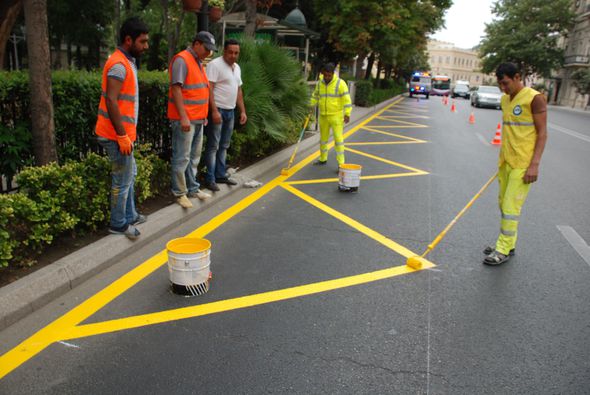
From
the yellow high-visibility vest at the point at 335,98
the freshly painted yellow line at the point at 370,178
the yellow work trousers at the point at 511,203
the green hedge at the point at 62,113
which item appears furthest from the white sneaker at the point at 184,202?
the yellow high-visibility vest at the point at 335,98

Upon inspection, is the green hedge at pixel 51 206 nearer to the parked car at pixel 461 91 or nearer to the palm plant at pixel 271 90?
the palm plant at pixel 271 90

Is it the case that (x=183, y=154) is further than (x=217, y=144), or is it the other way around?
(x=217, y=144)

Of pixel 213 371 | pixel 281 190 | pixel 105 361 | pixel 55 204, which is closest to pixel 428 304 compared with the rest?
pixel 213 371

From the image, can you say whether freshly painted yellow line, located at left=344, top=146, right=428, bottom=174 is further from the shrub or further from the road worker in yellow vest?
the shrub

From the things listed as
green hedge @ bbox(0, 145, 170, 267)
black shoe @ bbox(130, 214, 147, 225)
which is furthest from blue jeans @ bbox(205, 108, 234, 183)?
black shoe @ bbox(130, 214, 147, 225)

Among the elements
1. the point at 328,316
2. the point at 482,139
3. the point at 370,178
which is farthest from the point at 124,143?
the point at 482,139

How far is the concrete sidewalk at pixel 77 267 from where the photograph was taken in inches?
131

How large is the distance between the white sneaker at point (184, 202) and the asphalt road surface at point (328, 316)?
311 mm

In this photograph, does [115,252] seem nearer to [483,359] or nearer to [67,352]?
[67,352]

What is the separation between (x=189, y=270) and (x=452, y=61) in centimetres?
14914

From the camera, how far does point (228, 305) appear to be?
3672 mm

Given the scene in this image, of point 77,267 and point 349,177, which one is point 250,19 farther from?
point 77,267

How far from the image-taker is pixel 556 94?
6881 centimetres

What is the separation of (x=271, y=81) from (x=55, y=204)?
17.5 ft
